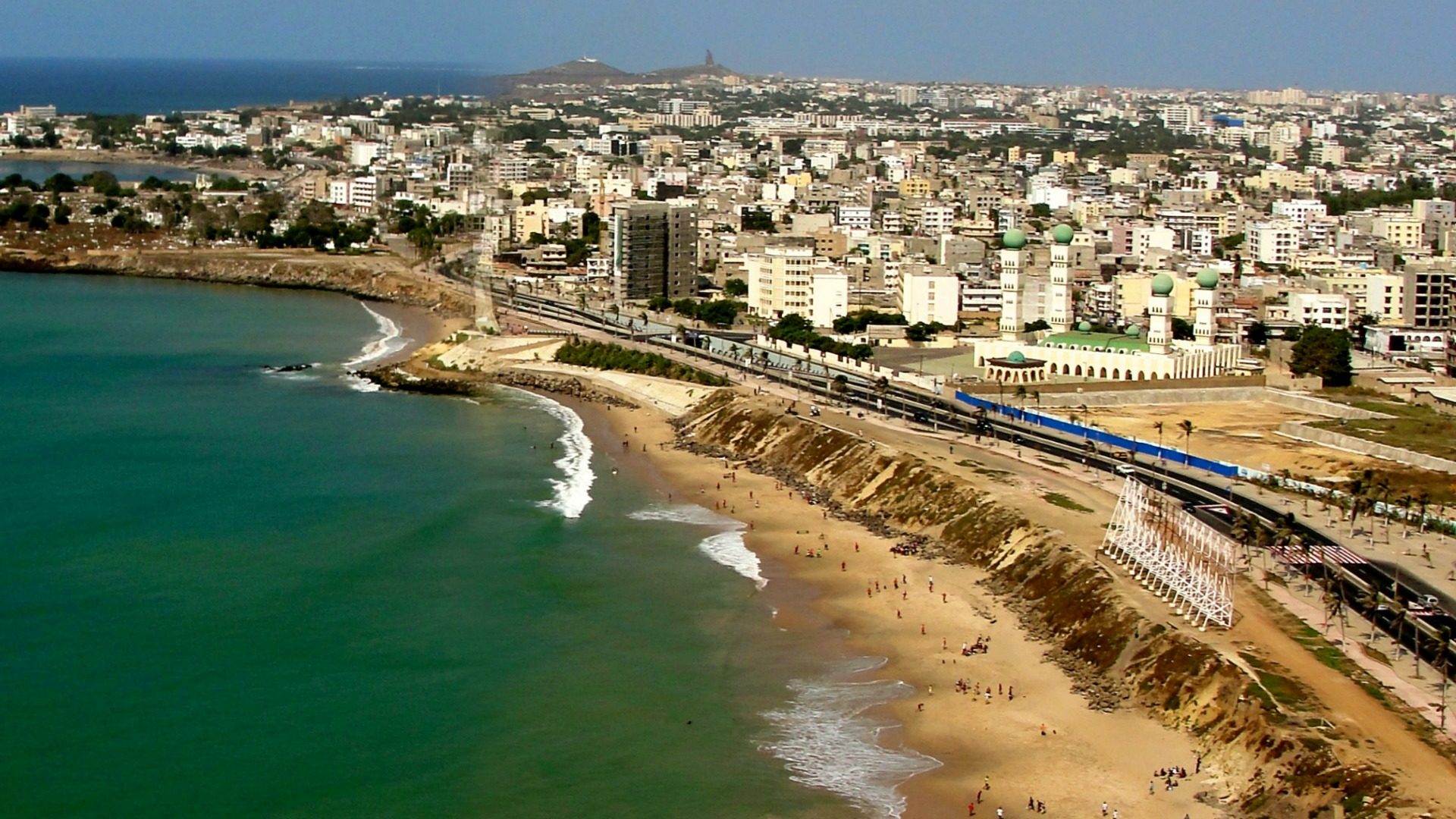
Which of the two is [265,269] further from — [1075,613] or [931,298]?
[1075,613]

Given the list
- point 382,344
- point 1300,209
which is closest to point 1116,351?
point 382,344

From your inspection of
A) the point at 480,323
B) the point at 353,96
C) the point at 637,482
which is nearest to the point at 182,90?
the point at 353,96

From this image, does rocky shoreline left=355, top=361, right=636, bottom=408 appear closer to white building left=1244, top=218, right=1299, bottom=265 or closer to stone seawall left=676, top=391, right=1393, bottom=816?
stone seawall left=676, top=391, right=1393, bottom=816

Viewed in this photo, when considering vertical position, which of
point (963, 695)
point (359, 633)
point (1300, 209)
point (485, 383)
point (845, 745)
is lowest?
point (845, 745)

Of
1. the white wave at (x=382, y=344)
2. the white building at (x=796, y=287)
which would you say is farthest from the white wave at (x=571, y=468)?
the white building at (x=796, y=287)

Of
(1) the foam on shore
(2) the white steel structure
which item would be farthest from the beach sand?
(1) the foam on shore
